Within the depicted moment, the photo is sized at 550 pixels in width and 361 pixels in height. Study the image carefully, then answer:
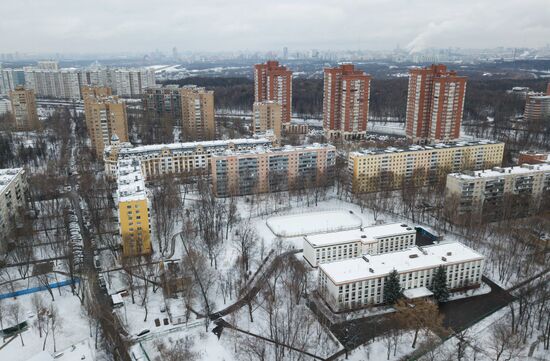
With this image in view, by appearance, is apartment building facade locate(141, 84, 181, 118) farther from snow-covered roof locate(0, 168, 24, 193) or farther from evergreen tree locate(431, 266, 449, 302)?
evergreen tree locate(431, 266, 449, 302)

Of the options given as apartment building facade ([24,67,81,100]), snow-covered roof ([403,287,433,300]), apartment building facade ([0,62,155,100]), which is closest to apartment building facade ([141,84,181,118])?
apartment building facade ([0,62,155,100])

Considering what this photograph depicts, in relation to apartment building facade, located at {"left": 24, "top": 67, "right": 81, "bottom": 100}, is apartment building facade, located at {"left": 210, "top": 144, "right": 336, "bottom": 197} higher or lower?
lower

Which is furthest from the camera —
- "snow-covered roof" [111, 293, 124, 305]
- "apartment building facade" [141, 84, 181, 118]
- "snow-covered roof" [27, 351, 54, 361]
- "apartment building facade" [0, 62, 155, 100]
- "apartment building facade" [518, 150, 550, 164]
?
"apartment building facade" [0, 62, 155, 100]

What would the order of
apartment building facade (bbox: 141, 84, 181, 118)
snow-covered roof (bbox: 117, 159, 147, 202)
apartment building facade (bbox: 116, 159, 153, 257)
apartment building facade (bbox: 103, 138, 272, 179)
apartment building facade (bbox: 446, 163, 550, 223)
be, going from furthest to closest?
apartment building facade (bbox: 141, 84, 181, 118) < apartment building facade (bbox: 103, 138, 272, 179) < apartment building facade (bbox: 446, 163, 550, 223) < snow-covered roof (bbox: 117, 159, 147, 202) < apartment building facade (bbox: 116, 159, 153, 257)

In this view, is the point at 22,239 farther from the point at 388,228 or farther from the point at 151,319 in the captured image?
the point at 388,228

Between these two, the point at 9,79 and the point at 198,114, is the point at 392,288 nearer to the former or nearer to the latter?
the point at 198,114

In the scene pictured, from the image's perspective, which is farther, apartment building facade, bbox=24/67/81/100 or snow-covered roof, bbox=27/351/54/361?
apartment building facade, bbox=24/67/81/100

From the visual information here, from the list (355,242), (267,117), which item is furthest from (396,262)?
(267,117)
